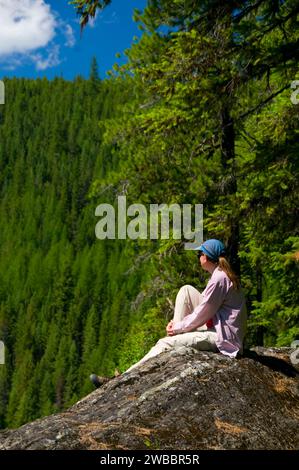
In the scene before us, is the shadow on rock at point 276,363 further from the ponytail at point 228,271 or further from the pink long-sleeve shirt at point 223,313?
the ponytail at point 228,271

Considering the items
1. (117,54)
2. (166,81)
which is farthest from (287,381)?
(117,54)

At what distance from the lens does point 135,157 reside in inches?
548

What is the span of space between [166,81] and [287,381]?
157 inches

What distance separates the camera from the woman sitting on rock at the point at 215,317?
6.20 metres

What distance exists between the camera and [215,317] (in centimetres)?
632

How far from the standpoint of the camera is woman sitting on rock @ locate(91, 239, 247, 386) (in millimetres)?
6199

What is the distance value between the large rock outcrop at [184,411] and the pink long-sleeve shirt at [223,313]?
19cm

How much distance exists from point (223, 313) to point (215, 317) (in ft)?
0.30

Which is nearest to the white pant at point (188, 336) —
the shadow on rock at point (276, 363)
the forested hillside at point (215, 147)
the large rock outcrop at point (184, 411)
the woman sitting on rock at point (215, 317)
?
the woman sitting on rock at point (215, 317)

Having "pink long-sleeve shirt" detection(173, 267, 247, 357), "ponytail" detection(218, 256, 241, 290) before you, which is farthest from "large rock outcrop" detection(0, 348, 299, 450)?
"ponytail" detection(218, 256, 241, 290)
